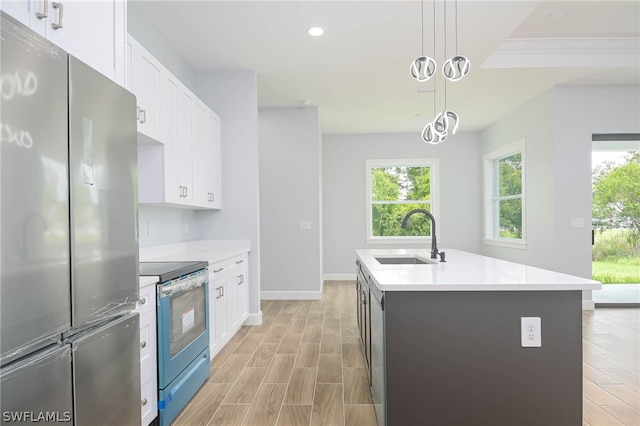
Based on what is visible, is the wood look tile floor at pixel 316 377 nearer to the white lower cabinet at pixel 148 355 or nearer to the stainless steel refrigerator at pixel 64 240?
the white lower cabinet at pixel 148 355

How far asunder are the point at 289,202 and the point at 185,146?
246cm

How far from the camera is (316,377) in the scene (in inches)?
107

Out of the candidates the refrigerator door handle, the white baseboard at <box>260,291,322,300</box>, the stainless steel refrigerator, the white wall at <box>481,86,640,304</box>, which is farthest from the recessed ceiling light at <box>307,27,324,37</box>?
the white baseboard at <box>260,291,322,300</box>

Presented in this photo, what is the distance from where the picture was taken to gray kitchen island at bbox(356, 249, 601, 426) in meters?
1.64

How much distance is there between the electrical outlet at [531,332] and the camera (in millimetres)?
1655

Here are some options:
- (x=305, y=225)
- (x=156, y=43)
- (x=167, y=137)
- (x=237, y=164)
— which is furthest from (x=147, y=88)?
(x=305, y=225)

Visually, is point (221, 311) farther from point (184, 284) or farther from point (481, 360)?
point (481, 360)

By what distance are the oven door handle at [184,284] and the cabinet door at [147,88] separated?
1023 millimetres

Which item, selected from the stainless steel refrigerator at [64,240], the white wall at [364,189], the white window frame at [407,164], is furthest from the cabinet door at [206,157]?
the white window frame at [407,164]

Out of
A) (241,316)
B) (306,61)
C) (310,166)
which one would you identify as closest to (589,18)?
(306,61)

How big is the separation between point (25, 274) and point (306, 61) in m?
3.42

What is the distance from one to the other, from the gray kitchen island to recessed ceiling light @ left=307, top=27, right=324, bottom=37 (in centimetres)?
242

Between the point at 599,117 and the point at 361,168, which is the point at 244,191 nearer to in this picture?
the point at 361,168

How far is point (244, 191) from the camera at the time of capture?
161 inches
